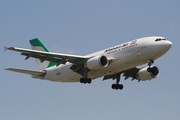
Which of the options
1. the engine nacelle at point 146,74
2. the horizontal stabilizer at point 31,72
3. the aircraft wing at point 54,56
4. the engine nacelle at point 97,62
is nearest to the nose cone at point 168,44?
the engine nacelle at point 146,74

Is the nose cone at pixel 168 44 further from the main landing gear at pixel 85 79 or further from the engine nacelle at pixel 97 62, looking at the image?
the main landing gear at pixel 85 79

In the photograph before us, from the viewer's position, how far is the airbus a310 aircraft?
4516 cm

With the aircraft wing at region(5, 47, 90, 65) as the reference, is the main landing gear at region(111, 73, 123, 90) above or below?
below

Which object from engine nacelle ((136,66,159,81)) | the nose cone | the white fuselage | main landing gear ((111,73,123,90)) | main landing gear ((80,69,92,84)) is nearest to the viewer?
the nose cone

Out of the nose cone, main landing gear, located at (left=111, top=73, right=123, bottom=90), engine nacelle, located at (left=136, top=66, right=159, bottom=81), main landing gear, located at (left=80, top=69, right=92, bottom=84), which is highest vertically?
the nose cone

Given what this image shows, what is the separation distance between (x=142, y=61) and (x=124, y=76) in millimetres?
7854

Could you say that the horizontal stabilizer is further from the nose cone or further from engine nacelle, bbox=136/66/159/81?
the nose cone

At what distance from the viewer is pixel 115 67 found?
153 feet

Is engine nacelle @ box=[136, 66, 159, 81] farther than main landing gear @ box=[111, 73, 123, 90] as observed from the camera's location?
No

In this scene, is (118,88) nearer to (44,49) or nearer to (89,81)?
(89,81)

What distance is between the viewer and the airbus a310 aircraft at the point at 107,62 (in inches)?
1778

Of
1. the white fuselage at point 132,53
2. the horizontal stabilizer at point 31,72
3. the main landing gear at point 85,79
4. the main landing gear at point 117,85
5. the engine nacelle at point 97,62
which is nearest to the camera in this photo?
the white fuselage at point 132,53

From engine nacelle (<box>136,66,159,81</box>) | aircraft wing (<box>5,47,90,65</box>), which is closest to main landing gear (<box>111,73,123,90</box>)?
engine nacelle (<box>136,66,159,81</box>)

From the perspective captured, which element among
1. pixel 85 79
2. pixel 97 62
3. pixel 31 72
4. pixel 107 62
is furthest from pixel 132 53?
pixel 31 72
